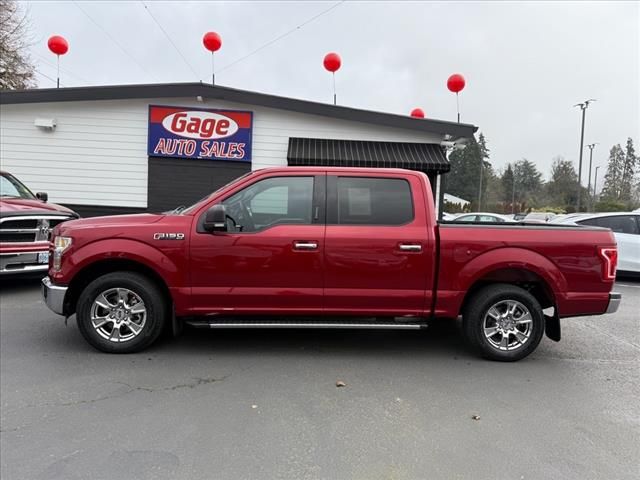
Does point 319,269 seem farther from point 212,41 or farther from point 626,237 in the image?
point 212,41

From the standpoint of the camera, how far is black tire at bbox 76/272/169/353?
4.48m

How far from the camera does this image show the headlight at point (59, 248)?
4508 millimetres

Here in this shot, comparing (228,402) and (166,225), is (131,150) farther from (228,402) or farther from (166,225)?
(228,402)

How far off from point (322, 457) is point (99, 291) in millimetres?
2888

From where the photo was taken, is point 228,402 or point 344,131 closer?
point 228,402

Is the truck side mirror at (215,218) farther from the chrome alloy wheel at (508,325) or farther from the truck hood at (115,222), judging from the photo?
the chrome alloy wheel at (508,325)

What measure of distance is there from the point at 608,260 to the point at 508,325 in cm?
118

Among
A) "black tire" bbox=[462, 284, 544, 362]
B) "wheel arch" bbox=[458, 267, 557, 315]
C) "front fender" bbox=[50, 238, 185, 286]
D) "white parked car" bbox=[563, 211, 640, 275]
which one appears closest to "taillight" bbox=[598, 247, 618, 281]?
"wheel arch" bbox=[458, 267, 557, 315]

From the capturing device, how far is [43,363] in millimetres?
4344

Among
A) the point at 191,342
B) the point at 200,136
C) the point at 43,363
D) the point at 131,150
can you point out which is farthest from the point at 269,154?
the point at 43,363

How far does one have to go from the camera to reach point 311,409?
3510 mm

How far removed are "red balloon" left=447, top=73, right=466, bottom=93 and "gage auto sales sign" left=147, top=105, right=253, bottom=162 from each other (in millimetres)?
5900

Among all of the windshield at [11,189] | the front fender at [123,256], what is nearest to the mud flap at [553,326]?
the front fender at [123,256]

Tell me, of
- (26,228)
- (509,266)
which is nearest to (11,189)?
(26,228)
